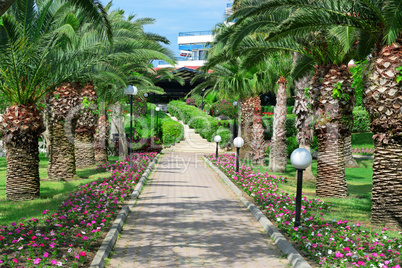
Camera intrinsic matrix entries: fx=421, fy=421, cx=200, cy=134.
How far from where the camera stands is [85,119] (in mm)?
17250

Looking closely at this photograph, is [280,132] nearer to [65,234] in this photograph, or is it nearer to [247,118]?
[247,118]

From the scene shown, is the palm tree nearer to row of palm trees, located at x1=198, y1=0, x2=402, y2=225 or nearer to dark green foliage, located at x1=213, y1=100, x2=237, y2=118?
row of palm trees, located at x1=198, y1=0, x2=402, y2=225

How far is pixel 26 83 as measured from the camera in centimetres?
1120

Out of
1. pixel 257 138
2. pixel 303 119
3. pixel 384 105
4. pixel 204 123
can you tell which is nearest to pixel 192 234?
pixel 384 105

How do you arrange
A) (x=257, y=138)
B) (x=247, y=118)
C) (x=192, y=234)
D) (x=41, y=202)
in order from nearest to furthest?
(x=192, y=234), (x=41, y=202), (x=257, y=138), (x=247, y=118)

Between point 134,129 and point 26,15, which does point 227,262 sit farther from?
point 134,129

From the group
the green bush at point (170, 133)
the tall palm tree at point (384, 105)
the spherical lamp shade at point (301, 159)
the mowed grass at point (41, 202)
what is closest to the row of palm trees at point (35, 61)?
the mowed grass at point (41, 202)

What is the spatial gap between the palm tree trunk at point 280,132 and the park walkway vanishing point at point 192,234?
5682 mm

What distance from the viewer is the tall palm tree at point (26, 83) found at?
10.7 meters

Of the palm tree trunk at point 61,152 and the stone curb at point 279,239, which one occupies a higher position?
the palm tree trunk at point 61,152

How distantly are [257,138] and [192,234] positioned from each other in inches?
526

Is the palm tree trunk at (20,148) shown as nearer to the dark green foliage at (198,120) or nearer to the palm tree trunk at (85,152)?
the palm tree trunk at (85,152)

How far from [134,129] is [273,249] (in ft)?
76.8

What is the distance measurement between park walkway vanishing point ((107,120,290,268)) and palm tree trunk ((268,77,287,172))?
568 cm
